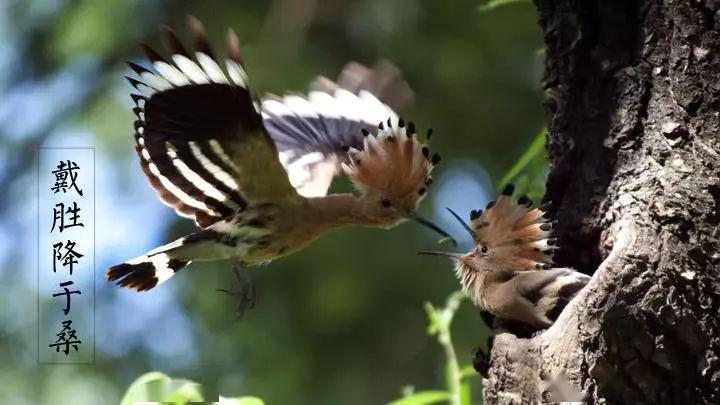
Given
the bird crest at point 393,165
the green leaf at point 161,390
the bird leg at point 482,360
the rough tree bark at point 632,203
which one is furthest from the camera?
the bird crest at point 393,165

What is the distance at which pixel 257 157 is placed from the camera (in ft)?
8.12

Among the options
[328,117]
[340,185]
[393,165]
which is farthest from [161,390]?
[340,185]

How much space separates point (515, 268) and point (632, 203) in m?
0.27

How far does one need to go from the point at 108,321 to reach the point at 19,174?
32.8 inches

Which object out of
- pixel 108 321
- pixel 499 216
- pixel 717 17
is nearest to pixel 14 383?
pixel 108 321

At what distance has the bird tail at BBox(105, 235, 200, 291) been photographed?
2.66m

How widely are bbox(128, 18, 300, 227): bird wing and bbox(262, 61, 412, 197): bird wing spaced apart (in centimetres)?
21

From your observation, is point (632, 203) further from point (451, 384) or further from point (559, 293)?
point (451, 384)

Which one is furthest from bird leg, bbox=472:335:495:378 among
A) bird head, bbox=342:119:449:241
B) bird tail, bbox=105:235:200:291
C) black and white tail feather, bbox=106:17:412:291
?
bird tail, bbox=105:235:200:291

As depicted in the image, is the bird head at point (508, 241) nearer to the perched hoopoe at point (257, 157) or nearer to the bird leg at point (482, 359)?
the bird leg at point (482, 359)

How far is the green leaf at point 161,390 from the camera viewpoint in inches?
71.7

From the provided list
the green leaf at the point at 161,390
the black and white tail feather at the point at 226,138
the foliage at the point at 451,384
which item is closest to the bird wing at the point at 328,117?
the black and white tail feather at the point at 226,138

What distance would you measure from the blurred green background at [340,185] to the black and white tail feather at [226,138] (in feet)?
6.15

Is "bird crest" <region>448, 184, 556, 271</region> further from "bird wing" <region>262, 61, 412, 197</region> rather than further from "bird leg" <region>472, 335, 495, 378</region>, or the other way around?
"bird wing" <region>262, 61, 412, 197</region>
